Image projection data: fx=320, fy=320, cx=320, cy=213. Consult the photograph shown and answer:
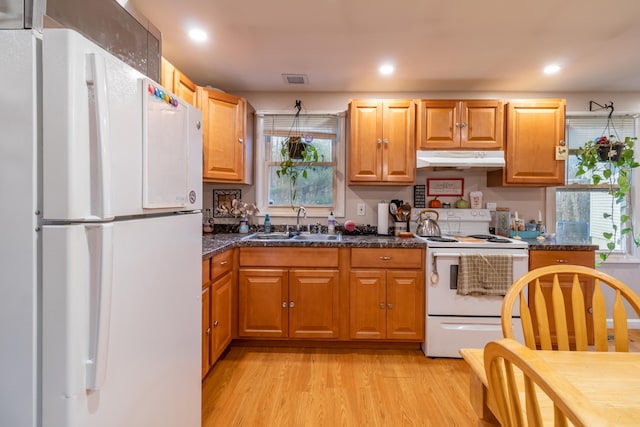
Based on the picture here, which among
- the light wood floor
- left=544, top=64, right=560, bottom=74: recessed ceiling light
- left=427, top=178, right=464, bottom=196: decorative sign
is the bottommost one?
the light wood floor

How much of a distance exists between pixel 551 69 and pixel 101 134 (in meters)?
3.22

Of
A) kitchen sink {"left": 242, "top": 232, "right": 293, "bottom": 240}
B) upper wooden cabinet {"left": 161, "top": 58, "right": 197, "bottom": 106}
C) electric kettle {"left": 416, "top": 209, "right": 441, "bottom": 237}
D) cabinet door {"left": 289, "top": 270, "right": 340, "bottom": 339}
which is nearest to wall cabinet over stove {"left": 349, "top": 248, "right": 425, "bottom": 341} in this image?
cabinet door {"left": 289, "top": 270, "right": 340, "bottom": 339}

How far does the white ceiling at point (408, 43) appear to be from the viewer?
1.85 meters

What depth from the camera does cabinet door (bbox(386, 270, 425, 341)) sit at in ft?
8.35

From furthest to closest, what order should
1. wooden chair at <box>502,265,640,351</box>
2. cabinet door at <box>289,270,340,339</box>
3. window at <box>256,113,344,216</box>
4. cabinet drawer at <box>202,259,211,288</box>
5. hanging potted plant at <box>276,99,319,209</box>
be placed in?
window at <box>256,113,344,216</box> < hanging potted plant at <box>276,99,319,209</box> < cabinet door at <box>289,270,340,339</box> < cabinet drawer at <box>202,259,211,288</box> < wooden chair at <box>502,265,640,351</box>

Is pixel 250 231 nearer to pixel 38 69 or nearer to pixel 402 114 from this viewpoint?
pixel 402 114

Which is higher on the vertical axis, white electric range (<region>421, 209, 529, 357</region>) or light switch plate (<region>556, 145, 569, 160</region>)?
light switch plate (<region>556, 145, 569, 160</region>)

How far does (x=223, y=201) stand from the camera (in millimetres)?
3199

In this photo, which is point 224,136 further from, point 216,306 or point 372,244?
point 372,244

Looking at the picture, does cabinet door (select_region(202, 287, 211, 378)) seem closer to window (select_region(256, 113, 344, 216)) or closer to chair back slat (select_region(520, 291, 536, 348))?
window (select_region(256, 113, 344, 216))

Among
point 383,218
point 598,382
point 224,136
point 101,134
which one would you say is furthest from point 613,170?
point 101,134

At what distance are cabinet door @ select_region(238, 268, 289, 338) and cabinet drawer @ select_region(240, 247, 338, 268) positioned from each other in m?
0.08

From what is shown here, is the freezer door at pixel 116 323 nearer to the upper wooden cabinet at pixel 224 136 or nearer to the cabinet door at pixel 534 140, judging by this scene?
the upper wooden cabinet at pixel 224 136

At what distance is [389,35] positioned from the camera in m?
2.13
